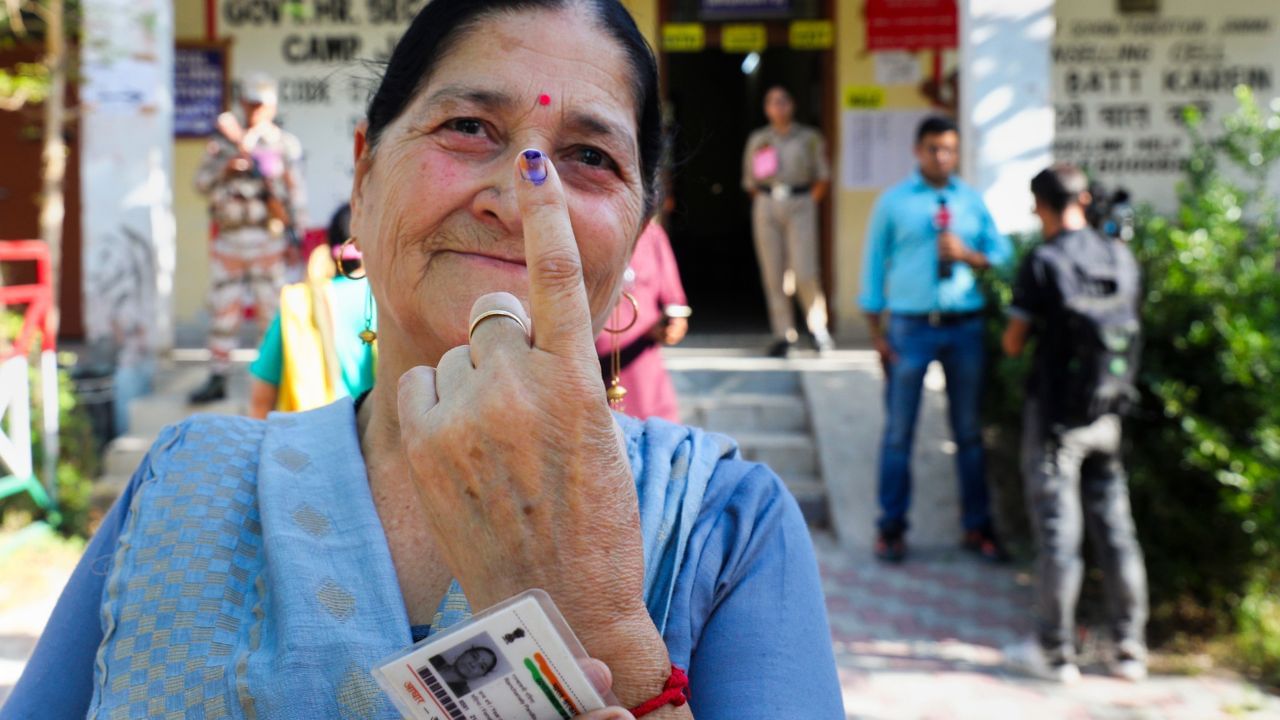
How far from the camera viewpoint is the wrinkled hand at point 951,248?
6070 mm

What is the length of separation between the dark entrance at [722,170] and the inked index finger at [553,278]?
37.8 feet

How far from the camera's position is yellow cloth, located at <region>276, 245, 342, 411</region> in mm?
3574

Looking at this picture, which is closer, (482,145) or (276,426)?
(482,145)

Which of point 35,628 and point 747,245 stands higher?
point 747,245

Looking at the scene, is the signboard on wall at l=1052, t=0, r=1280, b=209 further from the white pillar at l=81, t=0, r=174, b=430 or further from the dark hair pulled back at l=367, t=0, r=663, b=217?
the dark hair pulled back at l=367, t=0, r=663, b=217

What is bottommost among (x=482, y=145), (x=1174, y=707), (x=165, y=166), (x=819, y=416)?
(x=1174, y=707)

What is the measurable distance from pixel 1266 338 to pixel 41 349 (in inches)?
233

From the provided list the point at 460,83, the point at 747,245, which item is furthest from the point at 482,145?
the point at 747,245

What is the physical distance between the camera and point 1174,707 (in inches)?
179

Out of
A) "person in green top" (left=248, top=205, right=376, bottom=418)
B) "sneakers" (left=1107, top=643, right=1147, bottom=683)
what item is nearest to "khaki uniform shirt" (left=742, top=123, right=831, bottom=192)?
"sneakers" (left=1107, top=643, right=1147, bottom=683)

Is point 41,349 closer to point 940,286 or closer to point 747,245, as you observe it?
point 940,286

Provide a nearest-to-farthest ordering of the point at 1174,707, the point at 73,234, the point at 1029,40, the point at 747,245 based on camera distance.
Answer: the point at 1174,707
the point at 1029,40
the point at 73,234
the point at 747,245

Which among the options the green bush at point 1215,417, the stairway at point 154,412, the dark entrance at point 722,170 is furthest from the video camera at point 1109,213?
the dark entrance at point 722,170

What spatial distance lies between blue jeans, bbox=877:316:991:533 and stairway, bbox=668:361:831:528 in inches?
24.1
